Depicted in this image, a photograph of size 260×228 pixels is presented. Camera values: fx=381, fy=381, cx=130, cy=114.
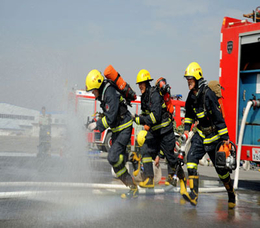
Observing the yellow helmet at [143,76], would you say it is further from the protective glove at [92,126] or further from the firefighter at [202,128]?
the protective glove at [92,126]

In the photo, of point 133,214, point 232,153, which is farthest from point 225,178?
point 133,214

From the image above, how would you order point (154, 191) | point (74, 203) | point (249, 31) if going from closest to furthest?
1. point (74, 203)
2. point (154, 191)
3. point (249, 31)

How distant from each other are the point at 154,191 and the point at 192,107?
1534mm

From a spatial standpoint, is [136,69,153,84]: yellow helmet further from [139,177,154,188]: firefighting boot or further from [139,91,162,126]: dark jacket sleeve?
[139,177,154,188]: firefighting boot

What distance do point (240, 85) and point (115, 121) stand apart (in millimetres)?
2948

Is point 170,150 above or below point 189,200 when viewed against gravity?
above

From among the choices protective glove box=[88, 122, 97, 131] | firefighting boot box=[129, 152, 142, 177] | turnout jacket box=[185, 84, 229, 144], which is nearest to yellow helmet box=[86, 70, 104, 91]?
protective glove box=[88, 122, 97, 131]

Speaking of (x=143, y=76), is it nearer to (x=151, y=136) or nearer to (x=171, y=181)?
(x=151, y=136)

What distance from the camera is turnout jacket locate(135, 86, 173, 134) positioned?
5.98 metres

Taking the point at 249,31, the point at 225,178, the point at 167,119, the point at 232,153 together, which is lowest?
the point at 225,178

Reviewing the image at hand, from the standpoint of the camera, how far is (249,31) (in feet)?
22.5

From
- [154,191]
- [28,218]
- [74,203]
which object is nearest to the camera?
[28,218]

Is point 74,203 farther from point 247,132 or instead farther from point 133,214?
point 247,132

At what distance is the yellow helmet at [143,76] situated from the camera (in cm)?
638
